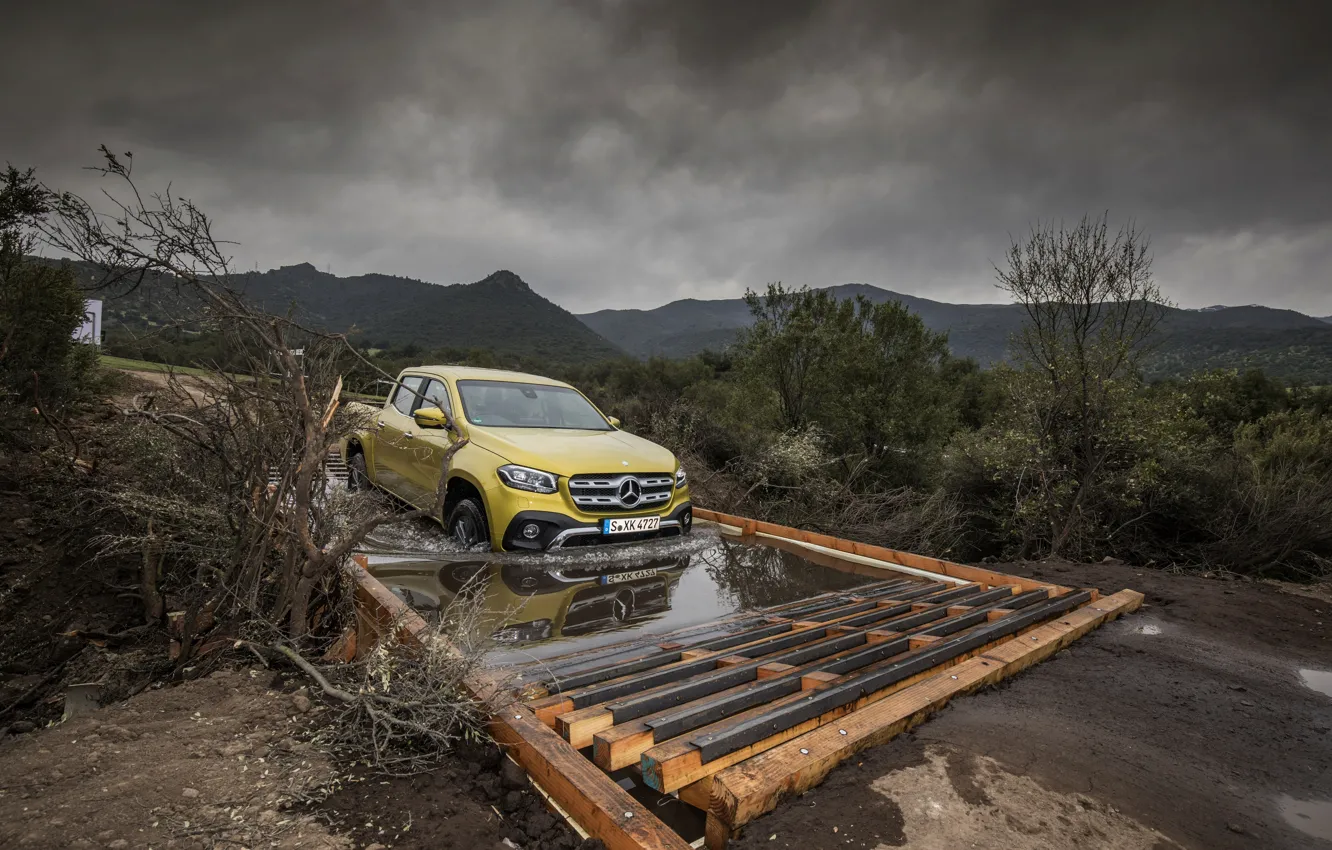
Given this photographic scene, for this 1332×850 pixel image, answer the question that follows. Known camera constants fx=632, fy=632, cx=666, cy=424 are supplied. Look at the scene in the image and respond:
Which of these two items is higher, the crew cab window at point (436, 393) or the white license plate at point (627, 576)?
the crew cab window at point (436, 393)

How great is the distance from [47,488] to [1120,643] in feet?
28.8

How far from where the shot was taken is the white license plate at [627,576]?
5.45 m

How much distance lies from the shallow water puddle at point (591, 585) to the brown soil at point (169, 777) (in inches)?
53.2

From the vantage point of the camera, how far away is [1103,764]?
2451mm

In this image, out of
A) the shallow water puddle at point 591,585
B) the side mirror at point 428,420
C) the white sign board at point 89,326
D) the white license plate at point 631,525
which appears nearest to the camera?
the shallow water puddle at point 591,585

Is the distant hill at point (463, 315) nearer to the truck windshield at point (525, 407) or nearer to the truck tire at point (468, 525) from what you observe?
the truck windshield at point (525, 407)

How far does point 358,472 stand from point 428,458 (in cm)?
218

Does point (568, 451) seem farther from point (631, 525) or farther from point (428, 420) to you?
point (428, 420)

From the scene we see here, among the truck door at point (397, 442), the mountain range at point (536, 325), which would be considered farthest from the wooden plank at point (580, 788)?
the mountain range at point (536, 325)

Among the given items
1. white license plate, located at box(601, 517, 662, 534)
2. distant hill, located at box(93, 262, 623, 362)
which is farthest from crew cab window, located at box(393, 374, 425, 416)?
distant hill, located at box(93, 262, 623, 362)

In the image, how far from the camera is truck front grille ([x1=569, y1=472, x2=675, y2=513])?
5.57 meters

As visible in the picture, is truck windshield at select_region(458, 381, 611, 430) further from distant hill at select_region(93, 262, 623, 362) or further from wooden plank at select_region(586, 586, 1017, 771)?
distant hill at select_region(93, 262, 623, 362)

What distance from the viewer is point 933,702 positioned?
9.32 feet

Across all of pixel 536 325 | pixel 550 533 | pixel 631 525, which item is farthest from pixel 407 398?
pixel 536 325
